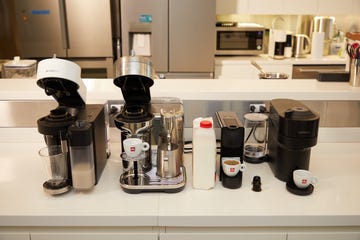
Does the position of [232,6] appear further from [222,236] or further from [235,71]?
[222,236]

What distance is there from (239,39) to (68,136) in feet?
9.96

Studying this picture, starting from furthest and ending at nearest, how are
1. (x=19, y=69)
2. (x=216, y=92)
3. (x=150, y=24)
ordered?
1. (x=150, y=24)
2. (x=19, y=69)
3. (x=216, y=92)

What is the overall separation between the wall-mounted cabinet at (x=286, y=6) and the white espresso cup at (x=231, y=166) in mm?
3018

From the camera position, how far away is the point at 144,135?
58.1 inches

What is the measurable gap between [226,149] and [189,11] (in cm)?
249

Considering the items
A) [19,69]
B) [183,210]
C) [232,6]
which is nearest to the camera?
[183,210]

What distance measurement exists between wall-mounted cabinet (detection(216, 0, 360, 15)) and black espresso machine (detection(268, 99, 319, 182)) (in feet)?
9.31

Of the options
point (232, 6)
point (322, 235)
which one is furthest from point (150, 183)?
point (232, 6)

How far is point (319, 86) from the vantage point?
6.32ft

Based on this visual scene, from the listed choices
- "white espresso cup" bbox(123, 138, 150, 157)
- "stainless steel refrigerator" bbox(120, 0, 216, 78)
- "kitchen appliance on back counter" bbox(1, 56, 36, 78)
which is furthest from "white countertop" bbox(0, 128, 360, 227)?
"stainless steel refrigerator" bbox(120, 0, 216, 78)

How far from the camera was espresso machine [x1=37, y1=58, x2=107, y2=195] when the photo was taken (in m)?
1.32

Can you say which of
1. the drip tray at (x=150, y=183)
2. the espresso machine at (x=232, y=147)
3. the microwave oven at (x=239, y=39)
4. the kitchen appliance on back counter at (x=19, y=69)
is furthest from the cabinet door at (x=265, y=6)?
the drip tray at (x=150, y=183)

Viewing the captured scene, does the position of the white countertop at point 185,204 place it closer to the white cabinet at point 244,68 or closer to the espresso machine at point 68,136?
the espresso machine at point 68,136

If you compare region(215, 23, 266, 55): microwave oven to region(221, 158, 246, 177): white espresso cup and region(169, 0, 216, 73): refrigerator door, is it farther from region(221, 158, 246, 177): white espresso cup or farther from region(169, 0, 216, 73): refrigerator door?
region(221, 158, 246, 177): white espresso cup
